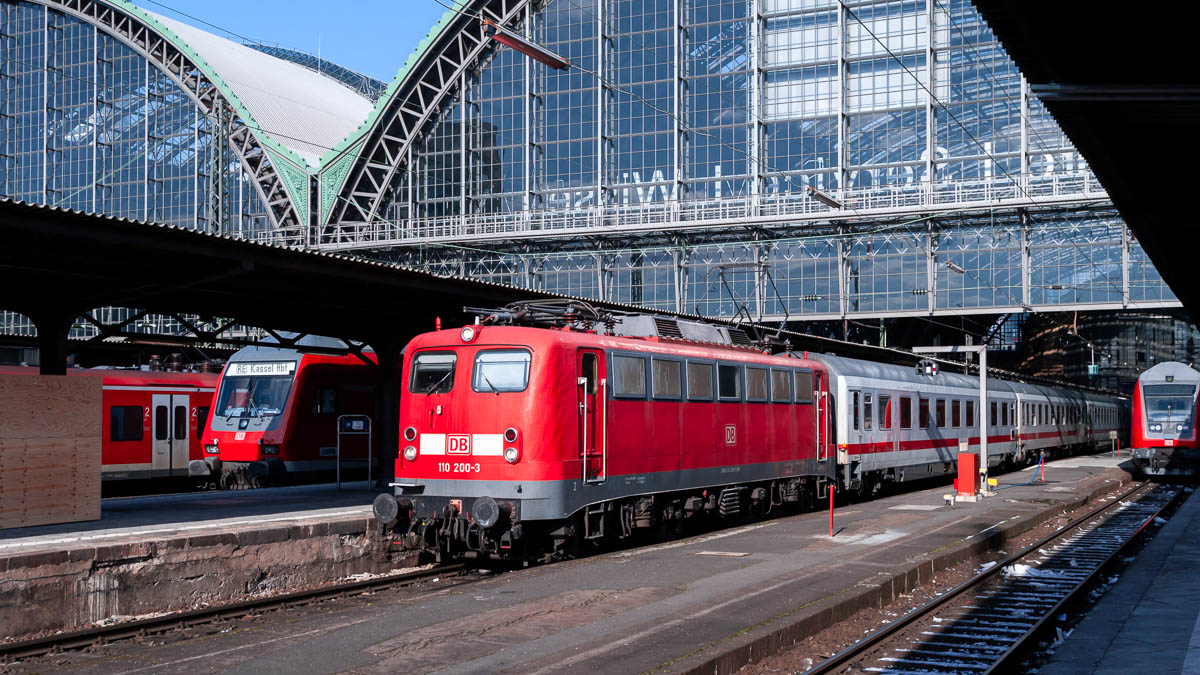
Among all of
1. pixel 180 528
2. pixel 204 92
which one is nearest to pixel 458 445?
pixel 180 528

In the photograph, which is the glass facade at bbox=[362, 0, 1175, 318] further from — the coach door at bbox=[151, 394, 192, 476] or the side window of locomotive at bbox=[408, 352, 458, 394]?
the side window of locomotive at bbox=[408, 352, 458, 394]

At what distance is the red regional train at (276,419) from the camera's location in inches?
1019

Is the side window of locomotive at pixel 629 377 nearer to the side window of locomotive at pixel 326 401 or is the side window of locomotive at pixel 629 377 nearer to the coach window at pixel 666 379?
the coach window at pixel 666 379

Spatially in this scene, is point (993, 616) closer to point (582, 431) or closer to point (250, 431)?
point (582, 431)

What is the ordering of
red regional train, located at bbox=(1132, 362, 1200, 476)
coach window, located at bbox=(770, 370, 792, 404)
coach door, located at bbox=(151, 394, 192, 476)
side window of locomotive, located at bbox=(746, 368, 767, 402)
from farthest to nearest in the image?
red regional train, located at bbox=(1132, 362, 1200, 476) < coach door, located at bbox=(151, 394, 192, 476) < coach window, located at bbox=(770, 370, 792, 404) < side window of locomotive, located at bbox=(746, 368, 767, 402)

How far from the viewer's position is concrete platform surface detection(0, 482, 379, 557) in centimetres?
1420

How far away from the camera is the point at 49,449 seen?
1526 centimetres

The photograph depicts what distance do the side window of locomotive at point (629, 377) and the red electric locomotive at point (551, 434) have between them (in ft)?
0.07

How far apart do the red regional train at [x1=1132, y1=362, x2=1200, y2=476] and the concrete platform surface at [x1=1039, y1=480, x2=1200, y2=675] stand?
2007 cm

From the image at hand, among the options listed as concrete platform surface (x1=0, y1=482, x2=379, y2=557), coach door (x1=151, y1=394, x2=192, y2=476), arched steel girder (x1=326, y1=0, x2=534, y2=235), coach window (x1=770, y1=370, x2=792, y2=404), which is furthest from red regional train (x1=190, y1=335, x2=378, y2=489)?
arched steel girder (x1=326, y1=0, x2=534, y2=235)

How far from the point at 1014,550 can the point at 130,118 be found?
202 ft

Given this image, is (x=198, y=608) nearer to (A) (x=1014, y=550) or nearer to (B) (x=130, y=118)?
(A) (x=1014, y=550)

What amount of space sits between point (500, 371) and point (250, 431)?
11.9 m

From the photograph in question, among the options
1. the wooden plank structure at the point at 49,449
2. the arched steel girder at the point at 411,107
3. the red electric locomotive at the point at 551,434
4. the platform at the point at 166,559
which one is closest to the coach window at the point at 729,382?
the red electric locomotive at the point at 551,434
